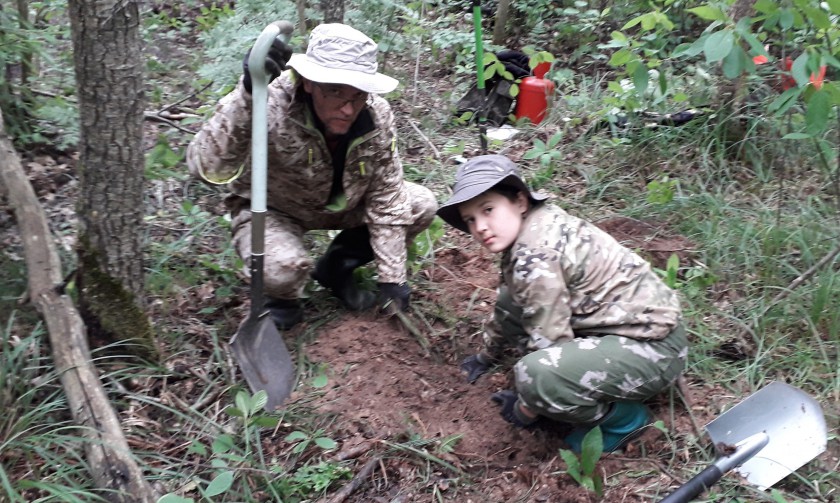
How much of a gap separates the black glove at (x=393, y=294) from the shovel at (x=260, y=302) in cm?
49

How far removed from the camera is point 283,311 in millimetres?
3062

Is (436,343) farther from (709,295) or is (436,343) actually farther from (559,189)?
(559,189)

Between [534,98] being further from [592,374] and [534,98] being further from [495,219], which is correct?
[592,374]

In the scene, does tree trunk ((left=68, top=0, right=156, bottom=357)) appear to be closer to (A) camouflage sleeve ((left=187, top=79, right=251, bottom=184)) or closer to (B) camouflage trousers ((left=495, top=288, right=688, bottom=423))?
(A) camouflage sleeve ((left=187, top=79, right=251, bottom=184))

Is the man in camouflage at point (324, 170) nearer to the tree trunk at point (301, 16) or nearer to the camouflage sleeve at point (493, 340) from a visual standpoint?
the camouflage sleeve at point (493, 340)

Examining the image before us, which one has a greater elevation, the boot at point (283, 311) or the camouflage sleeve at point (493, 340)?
the camouflage sleeve at point (493, 340)

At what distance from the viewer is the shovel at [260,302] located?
2.51 m

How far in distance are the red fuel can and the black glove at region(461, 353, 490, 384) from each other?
3056 mm

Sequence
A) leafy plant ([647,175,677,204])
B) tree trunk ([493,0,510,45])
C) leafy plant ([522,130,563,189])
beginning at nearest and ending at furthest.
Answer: leafy plant ([647,175,677,204])
leafy plant ([522,130,563,189])
tree trunk ([493,0,510,45])

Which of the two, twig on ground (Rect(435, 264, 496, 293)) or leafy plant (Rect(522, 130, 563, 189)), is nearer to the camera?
twig on ground (Rect(435, 264, 496, 293))

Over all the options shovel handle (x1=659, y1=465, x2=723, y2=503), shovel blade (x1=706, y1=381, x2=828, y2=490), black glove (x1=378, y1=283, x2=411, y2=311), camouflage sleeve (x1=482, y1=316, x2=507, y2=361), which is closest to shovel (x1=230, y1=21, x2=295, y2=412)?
black glove (x1=378, y1=283, x2=411, y2=311)

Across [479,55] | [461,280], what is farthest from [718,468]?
[479,55]

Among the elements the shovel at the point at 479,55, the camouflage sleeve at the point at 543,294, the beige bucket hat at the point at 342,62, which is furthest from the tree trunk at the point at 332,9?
the camouflage sleeve at the point at 543,294

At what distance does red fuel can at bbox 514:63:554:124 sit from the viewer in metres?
5.50
